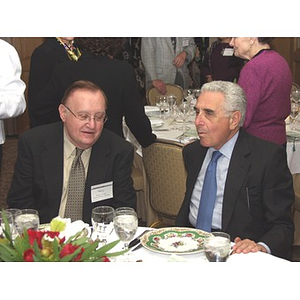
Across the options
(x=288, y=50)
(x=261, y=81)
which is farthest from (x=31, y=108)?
(x=288, y=50)

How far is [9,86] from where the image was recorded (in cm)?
297

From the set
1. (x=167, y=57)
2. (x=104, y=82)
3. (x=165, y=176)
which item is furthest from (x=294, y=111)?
(x=167, y=57)

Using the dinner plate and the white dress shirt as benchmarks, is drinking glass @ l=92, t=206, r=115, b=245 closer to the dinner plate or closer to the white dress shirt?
the dinner plate

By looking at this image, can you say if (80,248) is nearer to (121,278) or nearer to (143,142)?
(121,278)

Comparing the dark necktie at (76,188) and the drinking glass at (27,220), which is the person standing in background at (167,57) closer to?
the dark necktie at (76,188)

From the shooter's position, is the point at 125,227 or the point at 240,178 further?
the point at 240,178

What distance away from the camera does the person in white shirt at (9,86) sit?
289 cm

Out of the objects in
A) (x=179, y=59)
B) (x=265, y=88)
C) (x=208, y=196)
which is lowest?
(x=208, y=196)

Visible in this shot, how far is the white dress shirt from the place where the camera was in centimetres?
289

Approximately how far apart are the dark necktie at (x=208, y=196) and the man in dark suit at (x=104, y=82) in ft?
3.35

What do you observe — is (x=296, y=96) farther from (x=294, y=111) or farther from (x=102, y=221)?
(x=102, y=221)

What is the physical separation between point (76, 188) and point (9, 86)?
2.75ft

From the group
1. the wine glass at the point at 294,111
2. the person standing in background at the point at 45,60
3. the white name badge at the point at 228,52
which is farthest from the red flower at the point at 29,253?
the white name badge at the point at 228,52

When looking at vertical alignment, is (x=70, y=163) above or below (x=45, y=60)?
below
